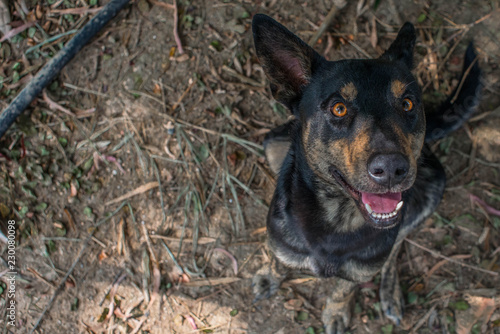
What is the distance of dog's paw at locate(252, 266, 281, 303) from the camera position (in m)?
3.95

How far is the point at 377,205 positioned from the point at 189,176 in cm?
220

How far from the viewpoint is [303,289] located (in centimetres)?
402

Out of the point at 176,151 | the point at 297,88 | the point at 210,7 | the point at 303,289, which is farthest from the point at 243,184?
the point at 210,7

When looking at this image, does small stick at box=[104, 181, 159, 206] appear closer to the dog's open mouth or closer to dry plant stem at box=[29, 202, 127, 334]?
dry plant stem at box=[29, 202, 127, 334]

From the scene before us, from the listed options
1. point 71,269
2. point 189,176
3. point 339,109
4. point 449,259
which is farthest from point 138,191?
point 449,259

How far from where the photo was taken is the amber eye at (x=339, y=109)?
2.52 metres

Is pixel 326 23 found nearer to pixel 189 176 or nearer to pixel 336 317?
pixel 189 176

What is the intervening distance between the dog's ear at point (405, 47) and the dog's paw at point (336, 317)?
2.25 meters

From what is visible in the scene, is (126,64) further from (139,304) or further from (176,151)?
(139,304)

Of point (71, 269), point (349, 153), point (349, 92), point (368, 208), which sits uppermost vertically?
point (349, 92)

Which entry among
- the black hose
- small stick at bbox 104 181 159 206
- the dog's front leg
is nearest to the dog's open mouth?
the dog's front leg

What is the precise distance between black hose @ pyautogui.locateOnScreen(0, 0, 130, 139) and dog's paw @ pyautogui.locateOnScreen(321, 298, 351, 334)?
145 inches

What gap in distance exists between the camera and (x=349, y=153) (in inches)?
94.6

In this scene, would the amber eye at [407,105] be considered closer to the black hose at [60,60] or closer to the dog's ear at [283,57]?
the dog's ear at [283,57]
